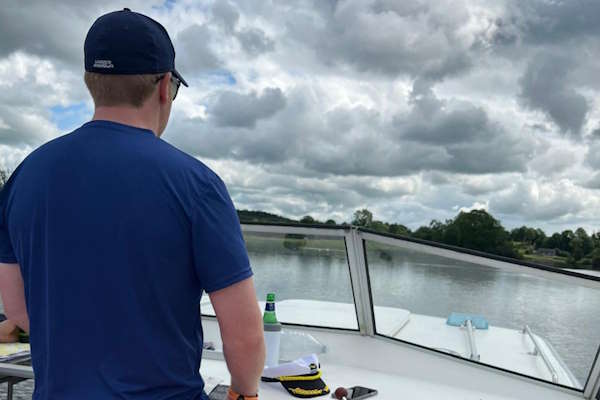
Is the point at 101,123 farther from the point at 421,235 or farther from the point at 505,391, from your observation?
the point at 505,391

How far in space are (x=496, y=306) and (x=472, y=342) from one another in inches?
9.5

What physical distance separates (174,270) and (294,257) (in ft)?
7.72

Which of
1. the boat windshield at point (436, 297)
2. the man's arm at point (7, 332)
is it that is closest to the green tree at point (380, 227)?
the boat windshield at point (436, 297)

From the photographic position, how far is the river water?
2.76 m

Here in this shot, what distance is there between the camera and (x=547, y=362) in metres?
2.87

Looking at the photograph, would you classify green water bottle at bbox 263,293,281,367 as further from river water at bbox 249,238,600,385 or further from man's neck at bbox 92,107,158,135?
man's neck at bbox 92,107,158,135

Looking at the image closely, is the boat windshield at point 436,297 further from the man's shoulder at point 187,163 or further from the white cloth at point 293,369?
the man's shoulder at point 187,163

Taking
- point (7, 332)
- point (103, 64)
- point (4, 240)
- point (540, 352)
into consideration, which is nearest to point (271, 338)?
point (7, 332)

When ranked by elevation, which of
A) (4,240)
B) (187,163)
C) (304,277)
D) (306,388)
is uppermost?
(187,163)

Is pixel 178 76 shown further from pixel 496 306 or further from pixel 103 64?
pixel 496 306

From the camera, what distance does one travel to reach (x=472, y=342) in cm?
302

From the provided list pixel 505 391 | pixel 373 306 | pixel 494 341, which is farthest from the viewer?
pixel 373 306

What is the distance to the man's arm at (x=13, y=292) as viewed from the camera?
1308mm

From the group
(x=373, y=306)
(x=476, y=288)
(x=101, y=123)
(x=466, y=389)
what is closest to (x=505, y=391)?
(x=466, y=389)
